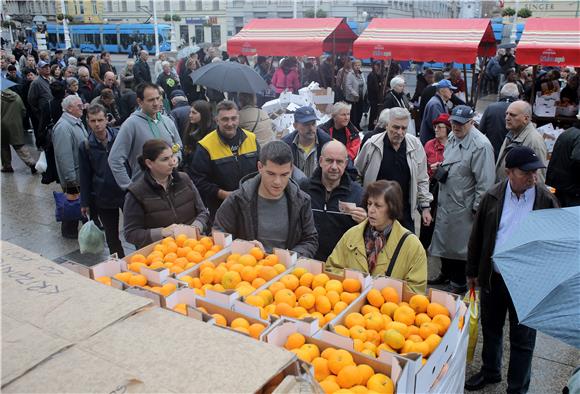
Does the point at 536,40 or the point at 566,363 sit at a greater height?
the point at 536,40

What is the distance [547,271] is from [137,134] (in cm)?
397

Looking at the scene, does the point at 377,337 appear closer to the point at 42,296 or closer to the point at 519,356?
the point at 42,296

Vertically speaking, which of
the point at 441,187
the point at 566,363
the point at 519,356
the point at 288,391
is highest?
the point at 288,391

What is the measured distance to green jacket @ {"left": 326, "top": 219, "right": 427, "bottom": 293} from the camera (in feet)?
10.0

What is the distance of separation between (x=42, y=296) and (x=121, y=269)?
49.4 inches

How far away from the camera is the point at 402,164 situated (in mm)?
4898

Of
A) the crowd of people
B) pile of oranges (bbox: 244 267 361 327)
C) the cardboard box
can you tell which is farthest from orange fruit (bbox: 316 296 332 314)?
the cardboard box

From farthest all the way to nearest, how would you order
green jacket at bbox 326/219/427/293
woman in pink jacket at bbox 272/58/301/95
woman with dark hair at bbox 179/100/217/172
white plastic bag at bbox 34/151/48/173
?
woman in pink jacket at bbox 272/58/301/95 → white plastic bag at bbox 34/151/48/173 → woman with dark hair at bbox 179/100/217/172 → green jacket at bbox 326/219/427/293

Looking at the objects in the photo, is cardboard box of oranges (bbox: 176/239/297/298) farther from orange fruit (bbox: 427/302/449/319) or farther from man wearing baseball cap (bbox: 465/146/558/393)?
man wearing baseball cap (bbox: 465/146/558/393)

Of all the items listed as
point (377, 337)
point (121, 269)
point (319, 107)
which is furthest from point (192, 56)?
point (377, 337)

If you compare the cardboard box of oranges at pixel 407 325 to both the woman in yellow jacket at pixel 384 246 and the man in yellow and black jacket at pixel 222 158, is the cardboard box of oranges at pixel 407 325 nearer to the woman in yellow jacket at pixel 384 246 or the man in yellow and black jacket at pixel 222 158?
the woman in yellow jacket at pixel 384 246

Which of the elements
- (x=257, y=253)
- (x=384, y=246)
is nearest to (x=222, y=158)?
(x=257, y=253)

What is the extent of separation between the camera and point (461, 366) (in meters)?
2.59

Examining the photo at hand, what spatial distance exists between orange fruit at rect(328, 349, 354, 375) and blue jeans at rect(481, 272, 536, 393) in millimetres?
1954
